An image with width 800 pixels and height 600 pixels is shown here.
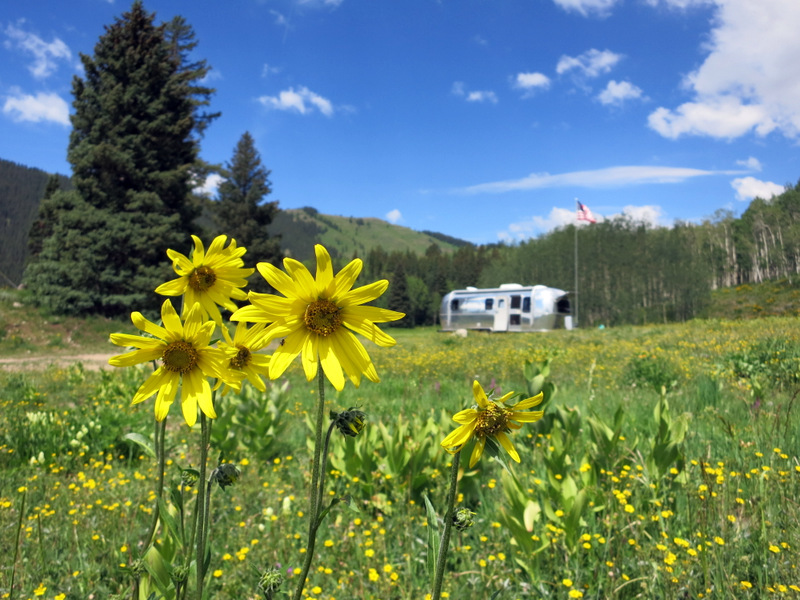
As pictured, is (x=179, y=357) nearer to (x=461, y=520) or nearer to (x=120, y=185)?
(x=461, y=520)

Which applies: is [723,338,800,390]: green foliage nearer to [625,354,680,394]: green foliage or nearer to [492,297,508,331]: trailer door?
[625,354,680,394]: green foliage

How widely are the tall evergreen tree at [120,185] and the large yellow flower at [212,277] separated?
56.0 ft

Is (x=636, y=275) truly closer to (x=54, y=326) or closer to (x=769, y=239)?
(x=769, y=239)

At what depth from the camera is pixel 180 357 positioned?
115 cm

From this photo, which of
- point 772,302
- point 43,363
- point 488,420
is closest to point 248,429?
point 488,420

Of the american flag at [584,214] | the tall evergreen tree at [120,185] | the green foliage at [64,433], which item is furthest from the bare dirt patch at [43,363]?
the american flag at [584,214]

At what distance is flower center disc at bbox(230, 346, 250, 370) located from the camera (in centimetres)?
124

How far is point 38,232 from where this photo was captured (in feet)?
106

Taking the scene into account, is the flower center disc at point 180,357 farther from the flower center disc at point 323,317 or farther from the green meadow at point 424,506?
the flower center disc at point 323,317

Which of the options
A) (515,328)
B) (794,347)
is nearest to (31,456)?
(794,347)

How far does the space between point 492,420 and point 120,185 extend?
19.8 metres

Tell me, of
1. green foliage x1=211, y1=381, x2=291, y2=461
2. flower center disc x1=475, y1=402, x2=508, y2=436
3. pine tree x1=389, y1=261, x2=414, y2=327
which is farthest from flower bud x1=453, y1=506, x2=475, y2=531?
pine tree x1=389, y1=261, x2=414, y2=327

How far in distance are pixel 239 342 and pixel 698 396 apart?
219 inches

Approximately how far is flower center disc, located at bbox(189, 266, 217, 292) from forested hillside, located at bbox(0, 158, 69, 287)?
293 feet
